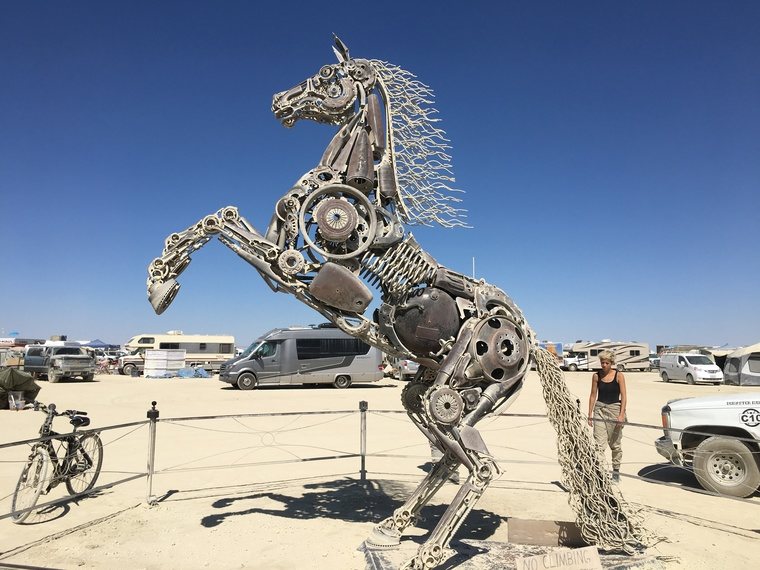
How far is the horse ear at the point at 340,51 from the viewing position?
18.2 feet

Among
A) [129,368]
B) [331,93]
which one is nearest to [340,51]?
[331,93]

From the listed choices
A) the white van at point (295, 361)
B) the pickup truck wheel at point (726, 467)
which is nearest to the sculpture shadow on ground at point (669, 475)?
the pickup truck wheel at point (726, 467)

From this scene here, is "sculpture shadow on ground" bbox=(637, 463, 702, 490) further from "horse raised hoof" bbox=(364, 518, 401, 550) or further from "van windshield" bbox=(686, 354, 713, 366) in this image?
"van windshield" bbox=(686, 354, 713, 366)

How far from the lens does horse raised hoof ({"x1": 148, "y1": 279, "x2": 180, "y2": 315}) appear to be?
4.96 m

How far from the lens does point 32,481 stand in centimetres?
649

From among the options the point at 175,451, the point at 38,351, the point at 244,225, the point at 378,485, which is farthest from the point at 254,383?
the point at 244,225

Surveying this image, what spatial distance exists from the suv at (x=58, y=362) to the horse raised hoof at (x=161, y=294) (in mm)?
23488

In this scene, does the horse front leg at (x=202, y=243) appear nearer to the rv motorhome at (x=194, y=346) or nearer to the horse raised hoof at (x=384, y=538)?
the horse raised hoof at (x=384, y=538)

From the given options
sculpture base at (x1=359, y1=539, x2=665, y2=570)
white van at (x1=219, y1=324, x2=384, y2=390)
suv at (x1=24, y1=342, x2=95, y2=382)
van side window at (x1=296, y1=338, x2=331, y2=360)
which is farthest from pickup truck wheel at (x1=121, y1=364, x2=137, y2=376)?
sculpture base at (x1=359, y1=539, x2=665, y2=570)

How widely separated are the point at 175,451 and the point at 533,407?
12.2 metres

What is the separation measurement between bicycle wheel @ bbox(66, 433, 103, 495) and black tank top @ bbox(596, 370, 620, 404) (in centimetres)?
750

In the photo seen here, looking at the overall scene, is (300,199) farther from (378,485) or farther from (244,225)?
(378,485)

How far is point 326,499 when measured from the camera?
6.89m

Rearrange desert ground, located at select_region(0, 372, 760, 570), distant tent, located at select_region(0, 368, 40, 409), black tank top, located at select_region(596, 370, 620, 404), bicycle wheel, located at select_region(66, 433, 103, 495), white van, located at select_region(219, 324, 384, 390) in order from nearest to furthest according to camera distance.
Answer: desert ground, located at select_region(0, 372, 760, 570) < bicycle wheel, located at select_region(66, 433, 103, 495) < black tank top, located at select_region(596, 370, 620, 404) < distant tent, located at select_region(0, 368, 40, 409) < white van, located at select_region(219, 324, 384, 390)
